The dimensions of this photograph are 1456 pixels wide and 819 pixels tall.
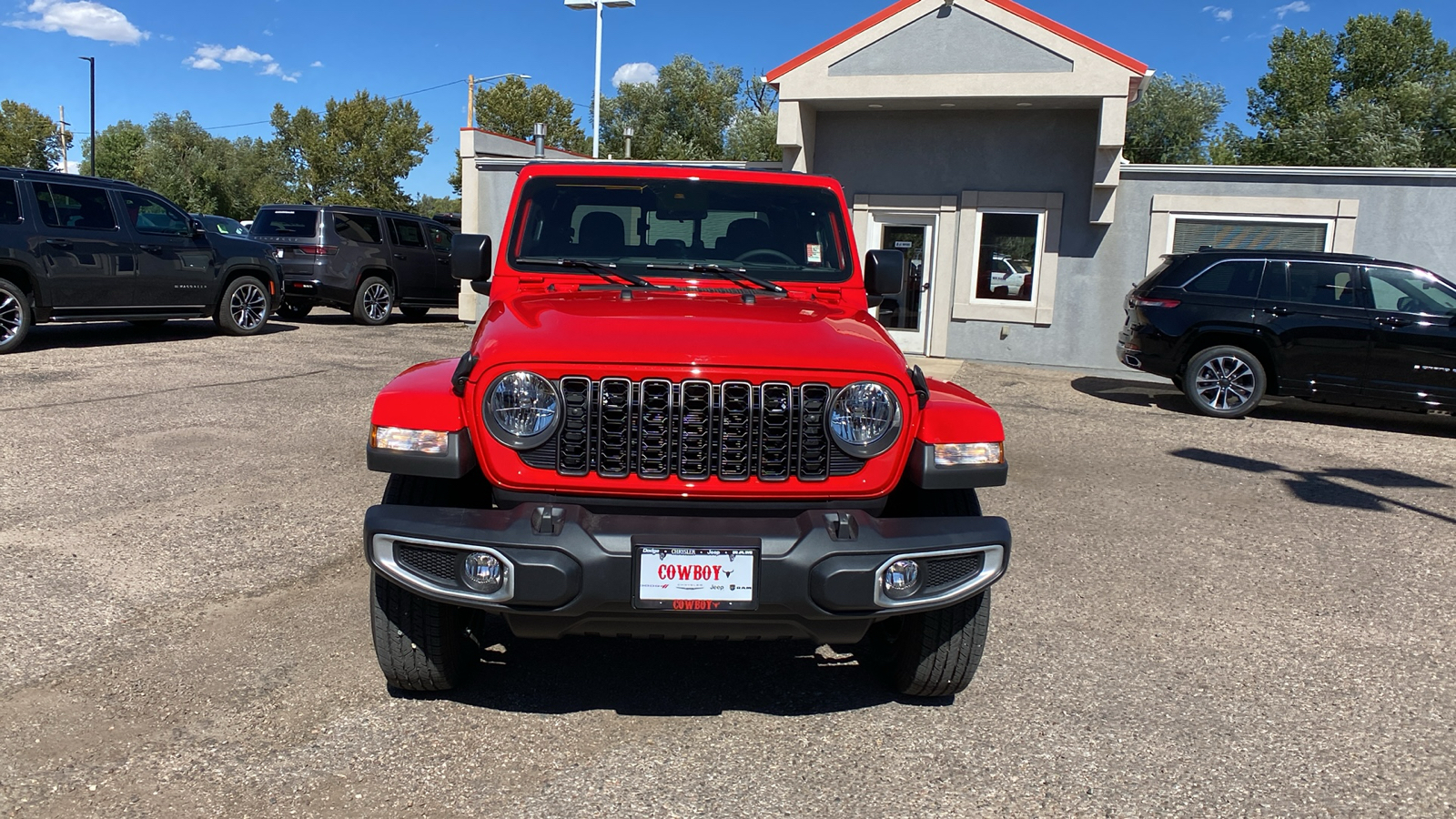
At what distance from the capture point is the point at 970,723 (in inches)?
140

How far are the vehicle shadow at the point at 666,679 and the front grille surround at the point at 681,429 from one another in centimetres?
96

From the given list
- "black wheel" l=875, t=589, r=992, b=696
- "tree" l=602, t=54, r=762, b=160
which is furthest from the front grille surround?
"tree" l=602, t=54, r=762, b=160

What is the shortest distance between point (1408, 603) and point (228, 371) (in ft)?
33.3

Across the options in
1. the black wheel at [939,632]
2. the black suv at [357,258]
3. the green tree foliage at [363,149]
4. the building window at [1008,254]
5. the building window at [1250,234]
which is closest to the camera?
the black wheel at [939,632]

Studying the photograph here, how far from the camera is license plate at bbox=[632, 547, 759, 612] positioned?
2.91 m

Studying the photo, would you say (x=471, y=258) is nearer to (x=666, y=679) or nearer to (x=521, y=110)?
(x=666, y=679)

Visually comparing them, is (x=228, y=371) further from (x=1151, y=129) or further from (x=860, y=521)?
(x=1151, y=129)

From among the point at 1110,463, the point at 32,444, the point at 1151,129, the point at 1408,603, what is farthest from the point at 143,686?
the point at 1151,129

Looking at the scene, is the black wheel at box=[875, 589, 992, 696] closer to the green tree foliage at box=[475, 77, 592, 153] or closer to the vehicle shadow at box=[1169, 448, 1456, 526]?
the vehicle shadow at box=[1169, 448, 1456, 526]

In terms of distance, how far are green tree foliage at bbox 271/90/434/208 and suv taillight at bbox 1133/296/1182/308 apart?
38048 millimetres

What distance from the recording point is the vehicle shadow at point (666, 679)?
11.9ft

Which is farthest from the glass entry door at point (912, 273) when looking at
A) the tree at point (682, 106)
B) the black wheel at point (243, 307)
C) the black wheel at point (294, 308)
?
the tree at point (682, 106)

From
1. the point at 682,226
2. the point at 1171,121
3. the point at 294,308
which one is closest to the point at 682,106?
the point at 1171,121

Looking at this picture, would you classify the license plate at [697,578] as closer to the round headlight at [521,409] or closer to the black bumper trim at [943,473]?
the round headlight at [521,409]
